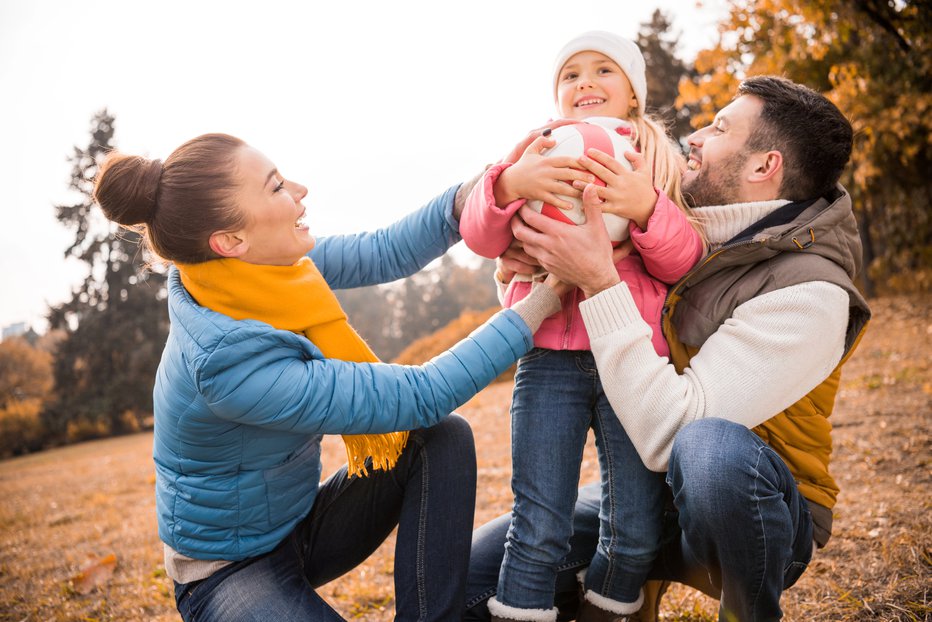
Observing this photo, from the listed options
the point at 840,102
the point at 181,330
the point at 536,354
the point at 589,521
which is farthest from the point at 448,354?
the point at 840,102

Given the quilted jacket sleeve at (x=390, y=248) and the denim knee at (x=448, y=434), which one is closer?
the denim knee at (x=448, y=434)

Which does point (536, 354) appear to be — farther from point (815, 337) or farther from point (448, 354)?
point (815, 337)

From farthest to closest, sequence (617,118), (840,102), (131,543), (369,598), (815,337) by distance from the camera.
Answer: (840,102), (131,543), (369,598), (617,118), (815,337)

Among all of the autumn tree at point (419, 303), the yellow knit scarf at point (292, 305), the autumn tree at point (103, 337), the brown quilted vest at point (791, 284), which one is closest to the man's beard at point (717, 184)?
the brown quilted vest at point (791, 284)

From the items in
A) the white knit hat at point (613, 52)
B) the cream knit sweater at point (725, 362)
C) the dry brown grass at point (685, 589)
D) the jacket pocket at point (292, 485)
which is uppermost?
the white knit hat at point (613, 52)

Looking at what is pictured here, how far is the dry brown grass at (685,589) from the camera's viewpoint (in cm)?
257

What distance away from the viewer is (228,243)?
79.7 inches

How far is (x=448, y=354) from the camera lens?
1.96m

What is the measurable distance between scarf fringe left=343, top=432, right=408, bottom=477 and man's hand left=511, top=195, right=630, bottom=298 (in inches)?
31.6

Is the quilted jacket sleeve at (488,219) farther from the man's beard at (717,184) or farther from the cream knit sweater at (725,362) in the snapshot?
the man's beard at (717,184)

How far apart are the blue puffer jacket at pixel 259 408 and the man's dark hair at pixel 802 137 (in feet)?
3.67

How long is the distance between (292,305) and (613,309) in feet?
3.42

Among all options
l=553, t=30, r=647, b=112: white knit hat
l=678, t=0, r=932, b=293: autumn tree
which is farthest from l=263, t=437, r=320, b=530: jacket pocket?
l=678, t=0, r=932, b=293: autumn tree

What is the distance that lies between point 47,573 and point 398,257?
11.3ft
